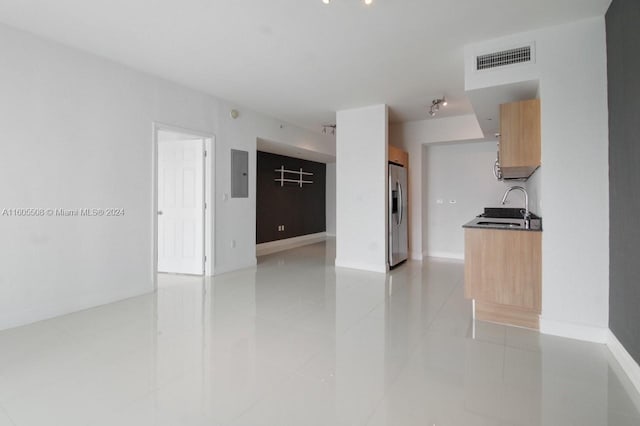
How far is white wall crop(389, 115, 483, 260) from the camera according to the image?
6141 mm

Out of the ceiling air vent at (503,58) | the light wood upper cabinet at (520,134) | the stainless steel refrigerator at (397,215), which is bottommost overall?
the stainless steel refrigerator at (397,215)

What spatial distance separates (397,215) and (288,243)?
3471 millimetres

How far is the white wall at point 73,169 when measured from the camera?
9.64 feet

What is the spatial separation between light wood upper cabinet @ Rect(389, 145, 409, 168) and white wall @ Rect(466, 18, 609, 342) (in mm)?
2750

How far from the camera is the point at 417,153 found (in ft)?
20.8

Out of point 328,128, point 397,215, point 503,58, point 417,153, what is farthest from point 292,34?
point 328,128

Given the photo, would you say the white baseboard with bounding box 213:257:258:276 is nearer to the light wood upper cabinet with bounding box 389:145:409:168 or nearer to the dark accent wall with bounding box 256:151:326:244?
the dark accent wall with bounding box 256:151:326:244

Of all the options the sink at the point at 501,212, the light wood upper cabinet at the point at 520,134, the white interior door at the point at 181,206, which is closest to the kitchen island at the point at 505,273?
the light wood upper cabinet at the point at 520,134

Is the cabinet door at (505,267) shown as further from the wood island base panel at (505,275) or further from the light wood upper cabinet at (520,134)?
the light wood upper cabinet at (520,134)

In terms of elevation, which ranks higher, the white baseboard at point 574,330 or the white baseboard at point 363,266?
the white baseboard at point 363,266

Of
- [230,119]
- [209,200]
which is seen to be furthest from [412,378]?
[230,119]

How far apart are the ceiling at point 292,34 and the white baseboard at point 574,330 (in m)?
2.57

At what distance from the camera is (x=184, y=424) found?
165 centimetres

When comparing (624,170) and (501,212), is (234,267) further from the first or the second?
(624,170)
